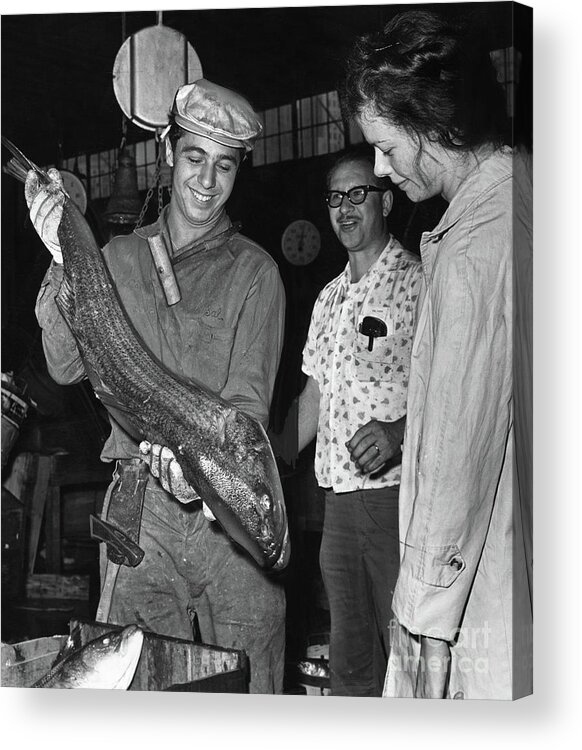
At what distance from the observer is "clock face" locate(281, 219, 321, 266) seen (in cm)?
480

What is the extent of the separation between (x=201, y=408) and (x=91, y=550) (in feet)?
2.06

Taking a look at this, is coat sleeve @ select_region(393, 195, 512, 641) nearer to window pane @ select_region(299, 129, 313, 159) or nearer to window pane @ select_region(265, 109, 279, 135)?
window pane @ select_region(299, 129, 313, 159)

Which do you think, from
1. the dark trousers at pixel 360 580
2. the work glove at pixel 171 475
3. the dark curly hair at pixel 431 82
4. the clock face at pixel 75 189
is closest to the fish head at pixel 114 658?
the work glove at pixel 171 475

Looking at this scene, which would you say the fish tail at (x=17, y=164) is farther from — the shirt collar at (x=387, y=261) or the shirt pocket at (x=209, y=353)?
the shirt collar at (x=387, y=261)

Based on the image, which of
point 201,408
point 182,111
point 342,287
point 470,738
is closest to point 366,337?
point 342,287

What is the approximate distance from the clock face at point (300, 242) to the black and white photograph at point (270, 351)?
→ 0.04ft

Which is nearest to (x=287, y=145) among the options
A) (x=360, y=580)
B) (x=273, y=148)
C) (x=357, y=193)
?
(x=273, y=148)

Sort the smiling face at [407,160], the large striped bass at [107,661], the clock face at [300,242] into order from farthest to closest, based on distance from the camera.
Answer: the large striped bass at [107,661] < the clock face at [300,242] < the smiling face at [407,160]

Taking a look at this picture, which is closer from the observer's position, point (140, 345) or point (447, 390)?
point (447, 390)

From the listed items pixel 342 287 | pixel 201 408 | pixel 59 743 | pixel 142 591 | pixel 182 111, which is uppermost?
pixel 182 111

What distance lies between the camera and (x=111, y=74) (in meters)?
4.95

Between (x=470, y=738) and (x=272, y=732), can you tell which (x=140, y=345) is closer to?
(x=272, y=732)

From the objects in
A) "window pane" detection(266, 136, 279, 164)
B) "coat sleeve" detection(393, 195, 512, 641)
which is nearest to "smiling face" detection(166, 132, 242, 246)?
"window pane" detection(266, 136, 279, 164)

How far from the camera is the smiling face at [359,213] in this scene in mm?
4758
